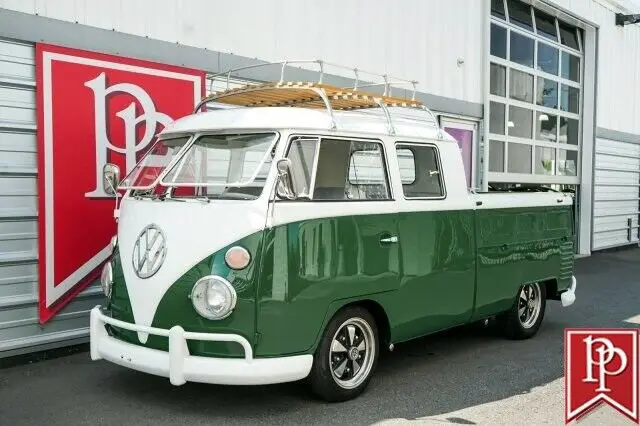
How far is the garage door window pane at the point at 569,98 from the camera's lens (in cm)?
1584

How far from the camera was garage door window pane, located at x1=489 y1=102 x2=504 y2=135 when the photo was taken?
13.3m

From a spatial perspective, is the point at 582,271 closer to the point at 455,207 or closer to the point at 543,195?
the point at 543,195

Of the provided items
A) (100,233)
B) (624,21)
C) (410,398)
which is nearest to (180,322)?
(410,398)

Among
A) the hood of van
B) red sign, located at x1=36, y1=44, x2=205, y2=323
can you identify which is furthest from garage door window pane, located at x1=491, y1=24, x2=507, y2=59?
the hood of van

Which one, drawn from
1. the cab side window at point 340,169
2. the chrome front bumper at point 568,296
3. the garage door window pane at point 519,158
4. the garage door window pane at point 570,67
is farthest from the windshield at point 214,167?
the garage door window pane at point 570,67

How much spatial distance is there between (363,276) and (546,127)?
1125cm

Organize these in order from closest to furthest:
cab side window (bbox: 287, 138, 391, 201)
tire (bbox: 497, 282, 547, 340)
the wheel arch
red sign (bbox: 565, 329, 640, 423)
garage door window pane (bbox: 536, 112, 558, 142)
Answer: red sign (bbox: 565, 329, 640, 423)
the wheel arch
cab side window (bbox: 287, 138, 391, 201)
tire (bbox: 497, 282, 547, 340)
garage door window pane (bbox: 536, 112, 558, 142)

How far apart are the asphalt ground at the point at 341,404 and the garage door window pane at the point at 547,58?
9.38m

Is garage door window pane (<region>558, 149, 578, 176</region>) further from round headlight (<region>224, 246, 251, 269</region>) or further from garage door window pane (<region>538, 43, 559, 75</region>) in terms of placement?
round headlight (<region>224, 246, 251, 269</region>)

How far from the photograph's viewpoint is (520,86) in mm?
14172

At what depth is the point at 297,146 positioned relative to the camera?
16.7 feet

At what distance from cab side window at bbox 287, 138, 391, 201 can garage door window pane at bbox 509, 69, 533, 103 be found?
30.1ft

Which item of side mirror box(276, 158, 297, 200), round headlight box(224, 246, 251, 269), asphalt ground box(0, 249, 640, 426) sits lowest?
→ asphalt ground box(0, 249, 640, 426)

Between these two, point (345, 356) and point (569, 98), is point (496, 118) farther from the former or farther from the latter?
point (345, 356)
